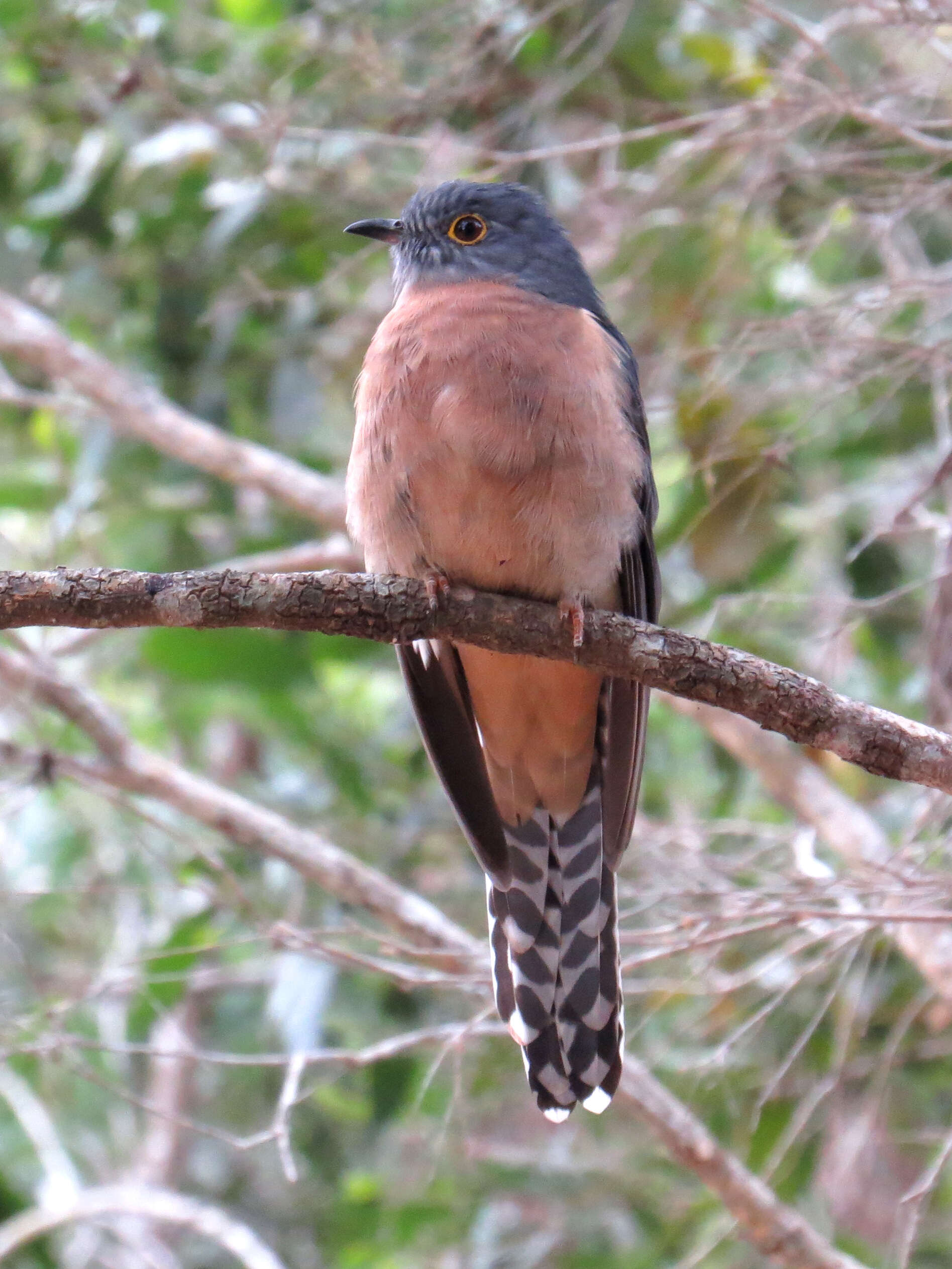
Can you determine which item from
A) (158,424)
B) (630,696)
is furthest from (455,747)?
(158,424)

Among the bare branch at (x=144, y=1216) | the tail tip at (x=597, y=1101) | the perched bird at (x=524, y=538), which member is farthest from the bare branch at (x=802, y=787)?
the bare branch at (x=144, y=1216)

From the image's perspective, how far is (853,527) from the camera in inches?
185

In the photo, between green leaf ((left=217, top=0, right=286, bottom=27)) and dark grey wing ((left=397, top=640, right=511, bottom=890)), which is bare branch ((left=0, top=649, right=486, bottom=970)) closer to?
dark grey wing ((left=397, top=640, right=511, bottom=890))

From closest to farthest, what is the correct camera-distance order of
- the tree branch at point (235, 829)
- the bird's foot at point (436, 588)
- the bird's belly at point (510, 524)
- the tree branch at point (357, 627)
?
the tree branch at point (357, 627)
the bird's foot at point (436, 588)
the bird's belly at point (510, 524)
the tree branch at point (235, 829)

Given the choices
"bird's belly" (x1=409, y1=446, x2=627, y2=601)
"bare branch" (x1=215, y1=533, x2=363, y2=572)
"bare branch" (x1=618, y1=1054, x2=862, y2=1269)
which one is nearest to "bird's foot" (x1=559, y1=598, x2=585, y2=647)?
"bird's belly" (x1=409, y1=446, x2=627, y2=601)

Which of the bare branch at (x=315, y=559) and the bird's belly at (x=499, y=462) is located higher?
the bare branch at (x=315, y=559)

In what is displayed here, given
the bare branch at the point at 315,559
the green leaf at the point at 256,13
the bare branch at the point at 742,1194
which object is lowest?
the bare branch at the point at 742,1194

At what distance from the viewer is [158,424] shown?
180 inches

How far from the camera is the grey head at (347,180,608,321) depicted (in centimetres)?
354

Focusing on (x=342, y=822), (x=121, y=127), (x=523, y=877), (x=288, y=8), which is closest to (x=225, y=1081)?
(x=342, y=822)

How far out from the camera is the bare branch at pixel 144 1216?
3639 mm

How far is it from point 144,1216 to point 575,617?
2431 millimetres

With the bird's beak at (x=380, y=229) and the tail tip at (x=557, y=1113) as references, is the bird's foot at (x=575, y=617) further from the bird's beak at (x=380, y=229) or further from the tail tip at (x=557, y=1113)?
the bird's beak at (x=380, y=229)

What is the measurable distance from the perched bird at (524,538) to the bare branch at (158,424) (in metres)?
0.94
